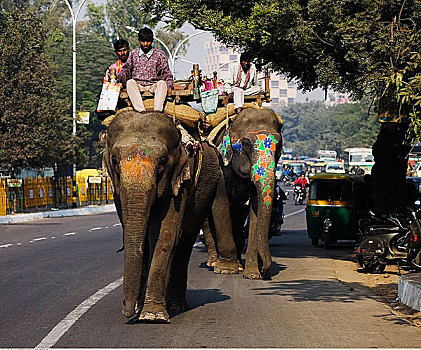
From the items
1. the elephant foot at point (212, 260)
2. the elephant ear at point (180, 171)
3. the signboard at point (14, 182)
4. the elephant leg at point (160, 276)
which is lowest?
the elephant foot at point (212, 260)

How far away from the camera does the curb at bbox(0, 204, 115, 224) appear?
36.4 m

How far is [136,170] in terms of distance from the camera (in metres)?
10.3

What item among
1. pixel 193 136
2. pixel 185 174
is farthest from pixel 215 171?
pixel 185 174

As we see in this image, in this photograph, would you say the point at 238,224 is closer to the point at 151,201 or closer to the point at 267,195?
the point at 267,195

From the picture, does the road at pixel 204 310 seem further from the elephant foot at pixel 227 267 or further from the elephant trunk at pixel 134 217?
the elephant trunk at pixel 134 217

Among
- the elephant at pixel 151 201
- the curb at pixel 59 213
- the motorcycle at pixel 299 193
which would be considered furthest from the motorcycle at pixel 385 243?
the motorcycle at pixel 299 193

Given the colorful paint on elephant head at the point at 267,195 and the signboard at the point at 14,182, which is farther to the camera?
the signboard at the point at 14,182

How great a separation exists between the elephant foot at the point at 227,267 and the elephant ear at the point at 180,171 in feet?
19.3

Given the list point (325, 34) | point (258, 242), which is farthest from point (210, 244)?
point (325, 34)

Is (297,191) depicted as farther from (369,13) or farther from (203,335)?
(203,335)

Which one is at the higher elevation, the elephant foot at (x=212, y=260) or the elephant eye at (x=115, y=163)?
the elephant eye at (x=115, y=163)

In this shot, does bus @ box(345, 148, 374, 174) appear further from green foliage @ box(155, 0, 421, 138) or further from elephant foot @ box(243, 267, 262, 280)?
elephant foot @ box(243, 267, 262, 280)

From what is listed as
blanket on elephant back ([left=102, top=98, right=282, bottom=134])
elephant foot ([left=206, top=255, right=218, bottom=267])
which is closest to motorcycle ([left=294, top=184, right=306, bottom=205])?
elephant foot ([left=206, top=255, right=218, bottom=267])

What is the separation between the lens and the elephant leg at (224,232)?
16312mm
